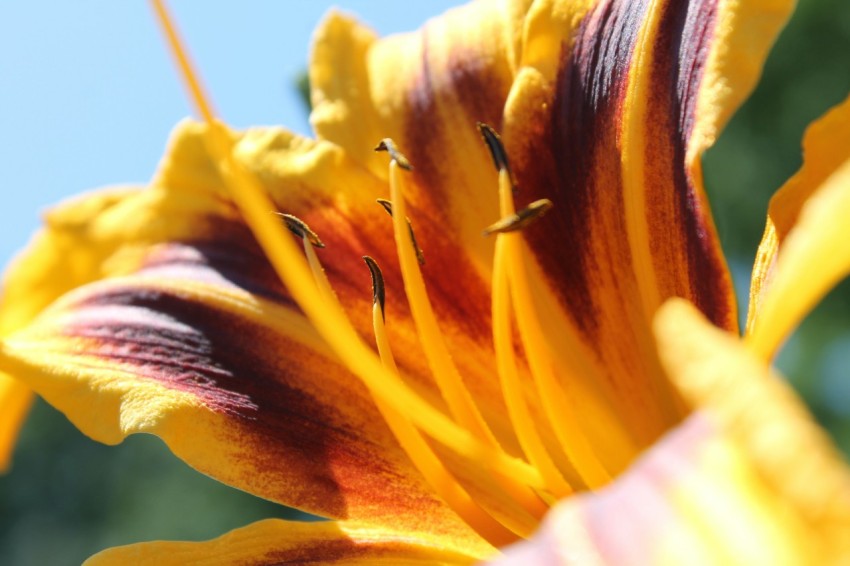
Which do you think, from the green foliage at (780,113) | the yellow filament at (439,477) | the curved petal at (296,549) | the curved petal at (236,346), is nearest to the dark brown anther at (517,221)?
the yellow filament at (439,477)

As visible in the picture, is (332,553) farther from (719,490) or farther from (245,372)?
(719,490)

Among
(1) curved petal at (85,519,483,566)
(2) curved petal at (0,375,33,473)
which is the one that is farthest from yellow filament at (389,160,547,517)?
(2) curved petal at (0,375,33,473)

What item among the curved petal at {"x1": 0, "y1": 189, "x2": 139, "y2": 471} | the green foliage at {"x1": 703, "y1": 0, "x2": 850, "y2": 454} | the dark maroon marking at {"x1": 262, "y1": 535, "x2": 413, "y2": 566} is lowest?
the green foliage at {"x1": 703, "y1": 0, "x2": 850, "y2": 454}

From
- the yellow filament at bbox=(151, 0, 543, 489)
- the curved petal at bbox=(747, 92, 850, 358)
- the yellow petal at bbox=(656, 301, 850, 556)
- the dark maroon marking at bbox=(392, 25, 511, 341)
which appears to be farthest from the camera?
the dark maroon marking at bbox=(392, 25, 511, 341)

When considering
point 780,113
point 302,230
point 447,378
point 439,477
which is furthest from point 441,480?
point 780,113

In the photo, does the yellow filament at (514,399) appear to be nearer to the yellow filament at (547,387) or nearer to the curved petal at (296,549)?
the yellow filament at (547,387)

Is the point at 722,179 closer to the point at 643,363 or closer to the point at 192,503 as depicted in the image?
the point at 643,363

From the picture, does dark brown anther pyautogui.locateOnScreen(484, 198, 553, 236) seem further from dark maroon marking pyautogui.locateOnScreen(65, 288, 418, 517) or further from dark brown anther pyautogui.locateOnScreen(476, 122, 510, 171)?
dark maroon marking pyautogui.locateOnScreen(65, 288, 418, 517)
